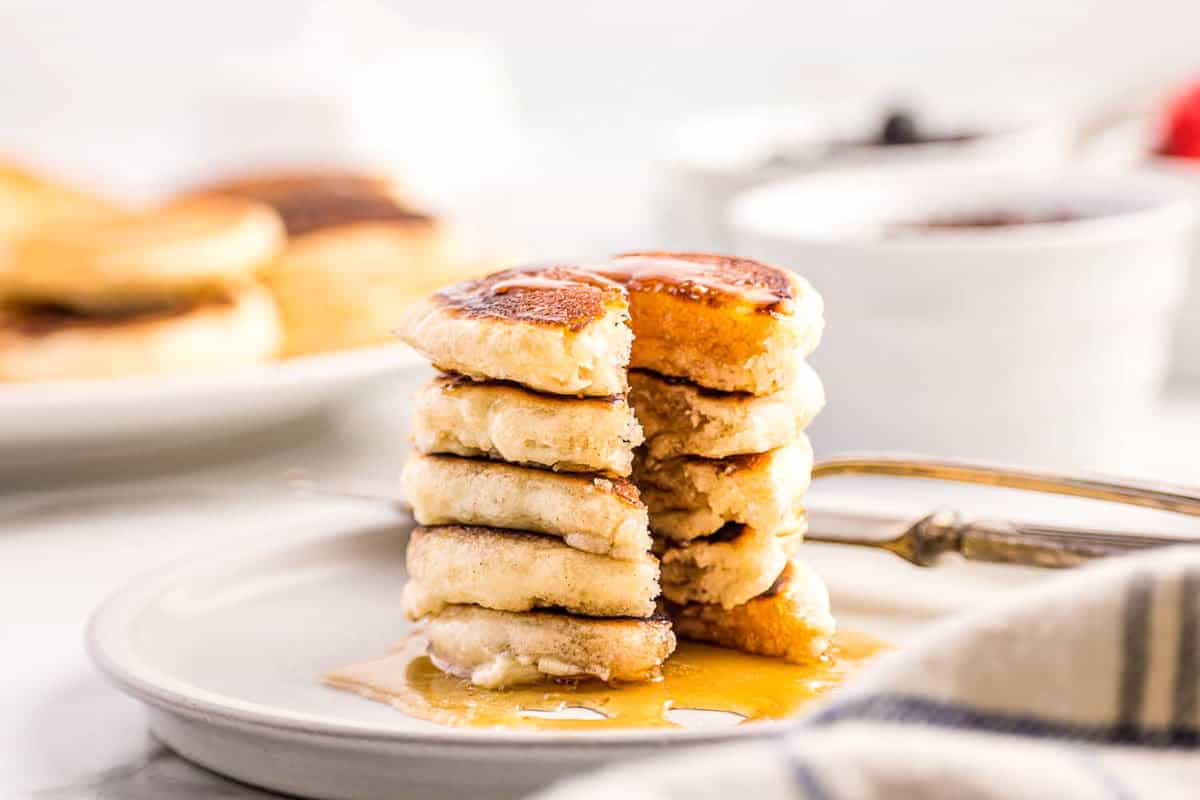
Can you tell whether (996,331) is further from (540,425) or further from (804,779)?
(804,779)

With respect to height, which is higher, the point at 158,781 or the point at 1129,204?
the point at 1129,204

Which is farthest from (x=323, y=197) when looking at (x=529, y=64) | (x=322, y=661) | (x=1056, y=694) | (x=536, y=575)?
(x=529, y=64)

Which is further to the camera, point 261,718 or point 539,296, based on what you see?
point 539,296

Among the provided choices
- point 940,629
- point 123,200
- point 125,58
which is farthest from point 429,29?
point 940,629

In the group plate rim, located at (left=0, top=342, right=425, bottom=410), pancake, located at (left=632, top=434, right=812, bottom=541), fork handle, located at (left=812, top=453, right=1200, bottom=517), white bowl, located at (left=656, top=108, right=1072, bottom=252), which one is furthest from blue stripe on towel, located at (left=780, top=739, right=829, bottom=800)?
white bowl, located at (left=656, top=108, right=1072, bottom=252)

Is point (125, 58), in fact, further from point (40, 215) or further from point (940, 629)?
point (940, 629)

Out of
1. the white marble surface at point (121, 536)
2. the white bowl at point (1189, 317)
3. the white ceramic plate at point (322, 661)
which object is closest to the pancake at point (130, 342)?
the white marble surface at point (121, 536)
